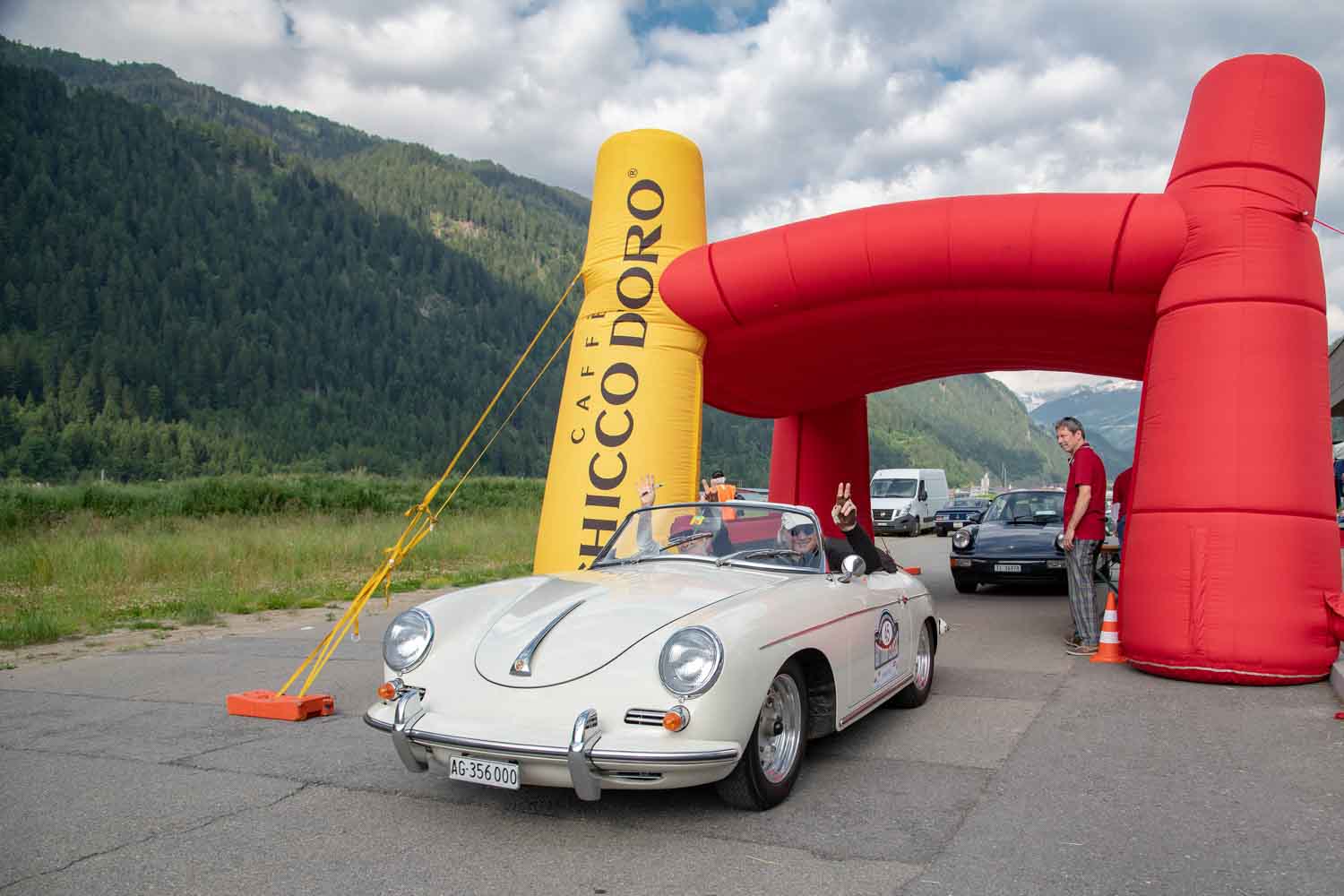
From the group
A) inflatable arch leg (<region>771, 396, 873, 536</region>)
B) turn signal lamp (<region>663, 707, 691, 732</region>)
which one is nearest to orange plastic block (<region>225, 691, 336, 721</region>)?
turn signal lamp (<region>663, 707, 691, 732</region>)

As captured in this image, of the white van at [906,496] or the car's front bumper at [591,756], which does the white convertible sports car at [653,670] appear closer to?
the car's front bumper at [591,756]

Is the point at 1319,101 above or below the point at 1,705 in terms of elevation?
above

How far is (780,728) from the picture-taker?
4.40 metres

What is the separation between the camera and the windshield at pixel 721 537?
5.34 meters

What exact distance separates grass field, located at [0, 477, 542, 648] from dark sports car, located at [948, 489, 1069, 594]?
7.23 m

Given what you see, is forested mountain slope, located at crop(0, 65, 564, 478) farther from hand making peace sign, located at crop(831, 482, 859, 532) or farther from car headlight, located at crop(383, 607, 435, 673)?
car headlight, located at crop(383, 607, 435, 673)

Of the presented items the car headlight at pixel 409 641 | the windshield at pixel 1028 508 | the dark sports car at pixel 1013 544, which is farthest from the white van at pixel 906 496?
the car headlight at pixel 409 641

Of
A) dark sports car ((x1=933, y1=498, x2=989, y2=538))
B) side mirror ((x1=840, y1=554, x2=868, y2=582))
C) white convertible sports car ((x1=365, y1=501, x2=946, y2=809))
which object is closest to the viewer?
white convertible sports car ((x1=365, y1=501, x2=946, y2=809))

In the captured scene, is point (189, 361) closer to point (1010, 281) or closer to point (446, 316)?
point (446, 316)

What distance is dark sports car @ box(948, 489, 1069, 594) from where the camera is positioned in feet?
40.8

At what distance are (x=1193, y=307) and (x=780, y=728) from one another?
199 inches

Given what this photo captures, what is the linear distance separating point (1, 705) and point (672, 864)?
553 cm

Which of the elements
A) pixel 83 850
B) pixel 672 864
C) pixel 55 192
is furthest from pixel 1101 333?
pixel 55 192

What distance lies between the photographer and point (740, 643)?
3.99 metres
